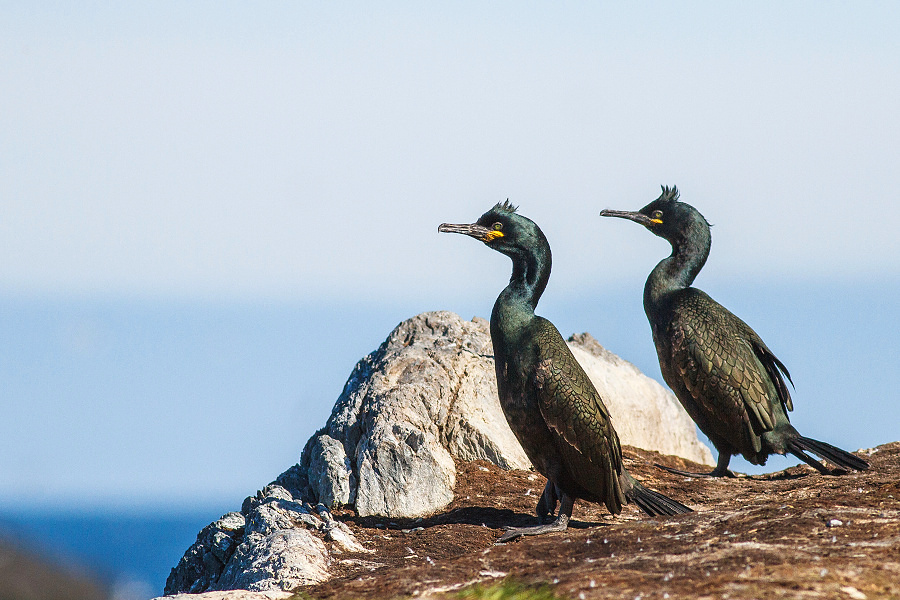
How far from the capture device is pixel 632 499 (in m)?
8.20

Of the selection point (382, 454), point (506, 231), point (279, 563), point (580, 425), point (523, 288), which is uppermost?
point (506, 231)

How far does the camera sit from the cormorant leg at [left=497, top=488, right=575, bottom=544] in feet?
25.5

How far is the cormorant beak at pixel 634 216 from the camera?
11070mm

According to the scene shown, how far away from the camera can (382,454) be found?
31.4ft

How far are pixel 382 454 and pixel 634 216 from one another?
402 centimetres

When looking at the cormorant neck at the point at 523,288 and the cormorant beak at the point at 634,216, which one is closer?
the cormorant neck at the point at 523,288

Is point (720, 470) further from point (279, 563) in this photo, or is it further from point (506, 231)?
point (279, 563)

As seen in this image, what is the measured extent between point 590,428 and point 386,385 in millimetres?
3502

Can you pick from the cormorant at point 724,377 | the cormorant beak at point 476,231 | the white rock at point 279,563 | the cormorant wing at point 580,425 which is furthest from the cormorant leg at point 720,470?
the white rock at point 279,563

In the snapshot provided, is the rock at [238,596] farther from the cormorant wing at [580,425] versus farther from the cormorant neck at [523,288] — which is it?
the cormorant neck at [523,288]

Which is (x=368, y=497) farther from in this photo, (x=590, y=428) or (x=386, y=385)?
(x=590, y=428)

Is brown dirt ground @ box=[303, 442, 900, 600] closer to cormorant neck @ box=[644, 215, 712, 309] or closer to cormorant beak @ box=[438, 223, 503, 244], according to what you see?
cormorant neck @ box=[644, 215, 712, 309]

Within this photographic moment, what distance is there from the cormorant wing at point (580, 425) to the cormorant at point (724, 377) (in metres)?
2.16

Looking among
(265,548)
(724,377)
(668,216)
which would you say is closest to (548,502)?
(265,548)
